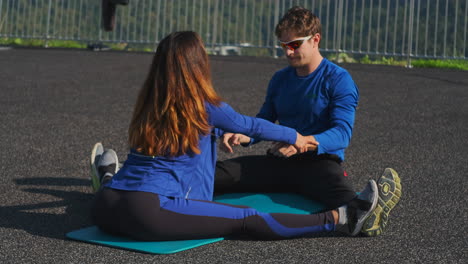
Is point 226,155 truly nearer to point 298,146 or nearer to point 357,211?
point 298,146

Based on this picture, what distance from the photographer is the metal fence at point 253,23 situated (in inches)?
516

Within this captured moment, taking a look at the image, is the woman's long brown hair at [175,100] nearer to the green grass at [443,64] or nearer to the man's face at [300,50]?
the man's face at [300,50]

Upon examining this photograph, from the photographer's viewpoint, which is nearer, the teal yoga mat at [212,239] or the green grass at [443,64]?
the teal yoga mat at [212,239]

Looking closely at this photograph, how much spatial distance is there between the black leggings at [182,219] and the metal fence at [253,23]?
979 centimetres

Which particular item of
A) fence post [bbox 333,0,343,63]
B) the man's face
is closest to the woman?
the man's face

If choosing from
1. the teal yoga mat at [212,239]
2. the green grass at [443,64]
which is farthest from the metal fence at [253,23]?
the teal yoga mat at [212,239]

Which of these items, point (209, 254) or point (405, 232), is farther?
point (405, 232)

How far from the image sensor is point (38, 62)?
12.5 meters

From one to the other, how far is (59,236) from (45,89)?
20.7ft

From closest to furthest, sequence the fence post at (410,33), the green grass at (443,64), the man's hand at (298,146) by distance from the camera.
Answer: the man's hand at (298,146) → the green grass at (443,64) → the fence post at (410,33)

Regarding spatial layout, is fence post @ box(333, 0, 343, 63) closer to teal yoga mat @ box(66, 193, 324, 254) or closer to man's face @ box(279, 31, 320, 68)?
man's face @ box(279, 31, 320, 68)

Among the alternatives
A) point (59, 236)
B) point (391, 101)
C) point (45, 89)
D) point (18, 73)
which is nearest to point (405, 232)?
point (59, 236)

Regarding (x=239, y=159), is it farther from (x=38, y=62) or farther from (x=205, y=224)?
(x=38, y=62)

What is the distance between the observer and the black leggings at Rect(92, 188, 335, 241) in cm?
355
